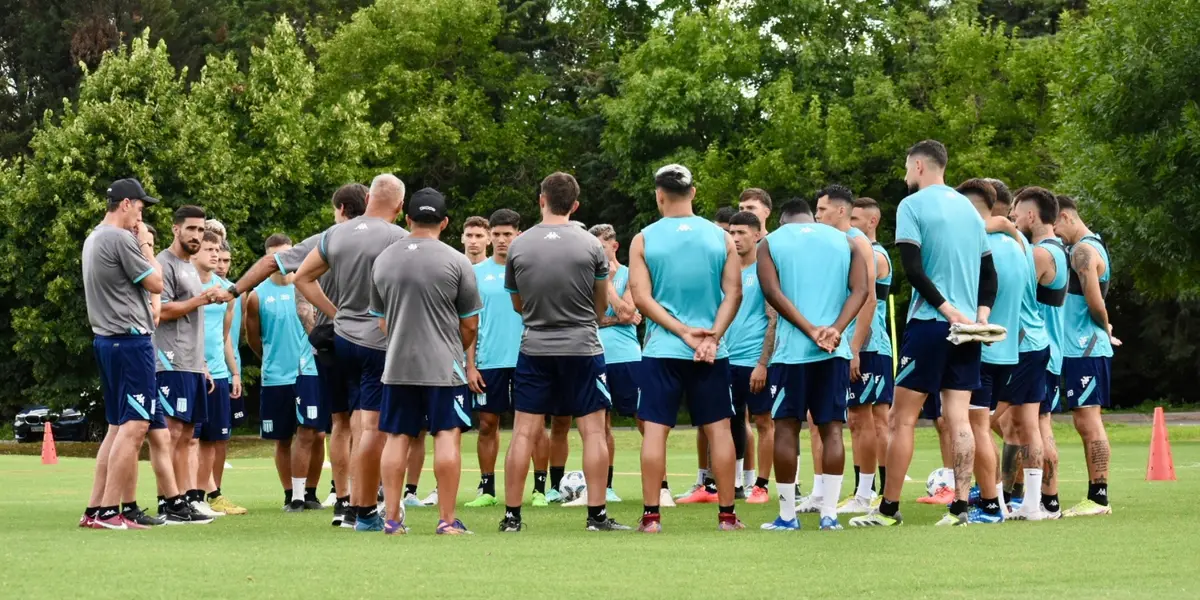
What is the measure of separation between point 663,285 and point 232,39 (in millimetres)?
45689

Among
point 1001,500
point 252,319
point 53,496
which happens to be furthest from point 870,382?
point 53,496

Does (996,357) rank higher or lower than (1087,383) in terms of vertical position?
higher

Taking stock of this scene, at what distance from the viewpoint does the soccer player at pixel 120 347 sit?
1132 cm

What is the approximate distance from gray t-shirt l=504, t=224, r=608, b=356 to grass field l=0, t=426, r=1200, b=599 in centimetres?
130

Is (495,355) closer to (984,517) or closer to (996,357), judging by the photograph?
(996,357)

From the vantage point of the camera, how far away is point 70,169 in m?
39.7

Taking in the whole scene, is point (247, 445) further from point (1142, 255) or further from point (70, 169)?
point (1142, 255)

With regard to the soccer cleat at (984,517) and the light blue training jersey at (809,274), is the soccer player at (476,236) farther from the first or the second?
the soccer cleat at (984,517)

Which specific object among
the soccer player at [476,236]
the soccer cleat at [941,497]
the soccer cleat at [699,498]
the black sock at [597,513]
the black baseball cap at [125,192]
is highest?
the black baseball cap at [125,192]

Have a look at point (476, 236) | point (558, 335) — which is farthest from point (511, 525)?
point (476, 236)

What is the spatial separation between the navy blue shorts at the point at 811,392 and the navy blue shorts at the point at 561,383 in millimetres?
1241

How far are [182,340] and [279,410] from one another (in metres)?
2.11

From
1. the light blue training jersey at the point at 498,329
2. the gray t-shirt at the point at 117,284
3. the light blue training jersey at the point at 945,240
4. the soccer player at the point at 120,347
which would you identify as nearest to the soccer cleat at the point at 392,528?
the soccer player at the point at 120,347

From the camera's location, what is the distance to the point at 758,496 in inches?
559
